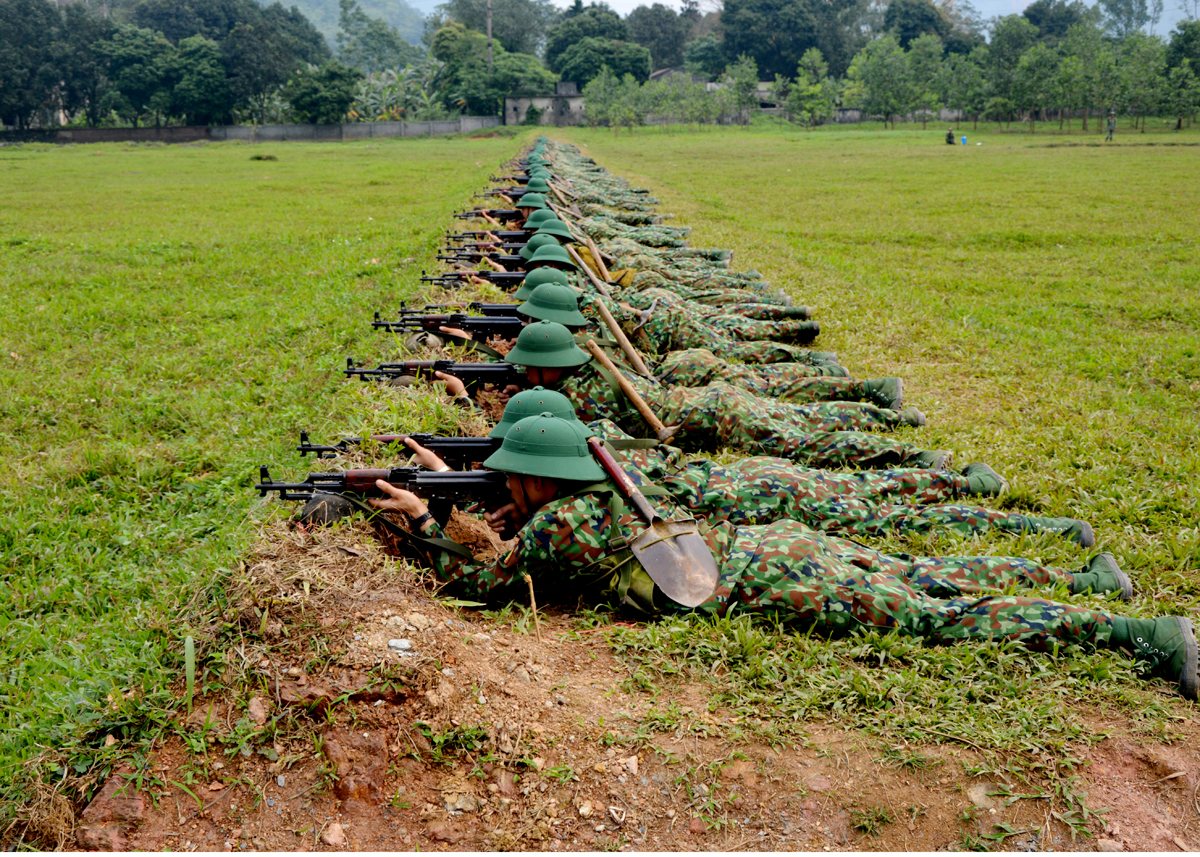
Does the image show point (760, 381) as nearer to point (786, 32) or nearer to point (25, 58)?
point (25, 58)

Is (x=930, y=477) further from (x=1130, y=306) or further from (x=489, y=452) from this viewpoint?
(x=1130, y=306)

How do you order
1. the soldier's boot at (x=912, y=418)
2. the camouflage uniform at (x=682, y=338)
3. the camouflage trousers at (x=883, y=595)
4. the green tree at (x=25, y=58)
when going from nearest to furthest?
the camouflage trousers at (x=883, y=595) < the soldier's boot at (x=912, y=418) < the camouflage uniform at (x=682, y=338) < the green tree at (x=25, y=58)

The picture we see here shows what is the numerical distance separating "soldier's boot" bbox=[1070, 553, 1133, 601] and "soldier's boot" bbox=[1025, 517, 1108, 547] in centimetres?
27

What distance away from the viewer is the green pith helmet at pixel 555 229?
8348 mm

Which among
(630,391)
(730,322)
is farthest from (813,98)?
(630,391)

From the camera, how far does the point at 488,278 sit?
313 inches

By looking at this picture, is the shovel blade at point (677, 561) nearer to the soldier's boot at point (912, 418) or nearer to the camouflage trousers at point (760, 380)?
the camouflage trousers at point (760, 380)

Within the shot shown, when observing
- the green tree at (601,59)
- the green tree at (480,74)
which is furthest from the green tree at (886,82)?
the green tree at (480,74)

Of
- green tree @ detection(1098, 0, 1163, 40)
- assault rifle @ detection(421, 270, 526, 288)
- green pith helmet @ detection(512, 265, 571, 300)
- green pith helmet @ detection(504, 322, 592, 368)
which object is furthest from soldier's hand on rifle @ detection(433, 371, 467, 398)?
green tree @ detection(1098, 0, 1163, 40)

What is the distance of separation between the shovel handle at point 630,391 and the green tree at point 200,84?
6320cm

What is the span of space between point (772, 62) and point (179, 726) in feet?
285

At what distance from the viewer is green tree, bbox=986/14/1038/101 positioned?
167 feet

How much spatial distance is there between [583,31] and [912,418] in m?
79.4

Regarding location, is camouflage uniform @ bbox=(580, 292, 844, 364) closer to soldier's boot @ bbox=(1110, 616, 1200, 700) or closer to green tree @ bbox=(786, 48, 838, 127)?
soldier's boot @ bbox=(1110, 616, 1200, 700)
